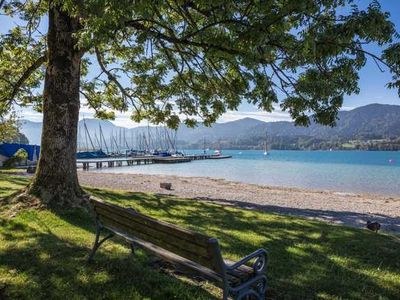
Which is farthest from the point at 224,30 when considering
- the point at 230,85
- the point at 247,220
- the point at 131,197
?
the point at 131,197

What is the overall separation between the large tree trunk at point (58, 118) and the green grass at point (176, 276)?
0.82 m

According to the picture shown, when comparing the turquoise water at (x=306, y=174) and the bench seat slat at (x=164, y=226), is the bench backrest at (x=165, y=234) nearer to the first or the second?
the bench seat slat at (x=164, y=226)

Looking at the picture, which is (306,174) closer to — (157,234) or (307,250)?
(307,250)

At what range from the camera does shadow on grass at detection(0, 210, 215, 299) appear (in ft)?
14.4

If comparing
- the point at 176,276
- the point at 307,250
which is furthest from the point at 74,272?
the point at 307,250

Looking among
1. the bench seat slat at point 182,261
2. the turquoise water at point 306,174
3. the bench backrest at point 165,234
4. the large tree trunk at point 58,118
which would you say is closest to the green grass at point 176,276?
the bench seat slat at point 182,261

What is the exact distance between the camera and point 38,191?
30.2ft

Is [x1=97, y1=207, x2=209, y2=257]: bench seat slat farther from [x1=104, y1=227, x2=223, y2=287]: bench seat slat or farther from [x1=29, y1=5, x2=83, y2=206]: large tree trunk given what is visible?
[x1=29, y1=5, x2=83, y2=206]: large tree trunk

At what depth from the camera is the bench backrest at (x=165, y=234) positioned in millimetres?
3522

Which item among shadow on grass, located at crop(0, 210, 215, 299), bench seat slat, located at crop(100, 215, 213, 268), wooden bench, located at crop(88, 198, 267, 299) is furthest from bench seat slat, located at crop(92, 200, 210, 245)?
shadow on grass, located at crop(0, 210, 215, 299)

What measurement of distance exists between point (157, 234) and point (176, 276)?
1.17 m

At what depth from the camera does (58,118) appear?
364 inches

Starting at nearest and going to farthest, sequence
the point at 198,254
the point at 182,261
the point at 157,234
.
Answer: the point at 198,254 < the point at 182,261 < the point at 157,234

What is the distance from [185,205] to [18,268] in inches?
303
